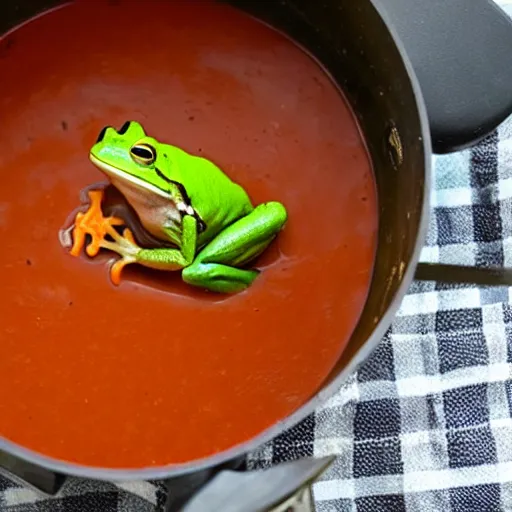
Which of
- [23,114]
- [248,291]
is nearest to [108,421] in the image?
[248,291]

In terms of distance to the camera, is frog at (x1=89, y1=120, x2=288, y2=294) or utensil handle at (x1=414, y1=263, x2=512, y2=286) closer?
frog at (x1=89, y1=120, x2=288, y2=294)

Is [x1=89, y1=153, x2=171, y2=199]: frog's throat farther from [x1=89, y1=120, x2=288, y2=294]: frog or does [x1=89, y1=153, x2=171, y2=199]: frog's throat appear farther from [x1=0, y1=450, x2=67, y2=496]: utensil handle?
[x1=0, y1=450, x2=67, y2=496]: utensil handle

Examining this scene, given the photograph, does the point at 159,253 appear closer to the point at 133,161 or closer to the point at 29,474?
the point at 133,161

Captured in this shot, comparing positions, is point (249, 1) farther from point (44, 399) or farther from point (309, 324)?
point (44, 399)

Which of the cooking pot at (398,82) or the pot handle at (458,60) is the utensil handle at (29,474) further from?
the pot handle at (458,60)

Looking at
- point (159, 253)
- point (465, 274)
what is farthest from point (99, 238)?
point (465, 274)

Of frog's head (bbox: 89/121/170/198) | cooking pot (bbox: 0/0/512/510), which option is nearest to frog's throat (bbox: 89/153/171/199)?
frog's head (bbox: 89/121/170/198)

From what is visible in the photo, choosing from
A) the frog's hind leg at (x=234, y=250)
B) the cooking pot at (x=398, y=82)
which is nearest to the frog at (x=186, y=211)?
the frog's hind leg at (x=234, y=250)
